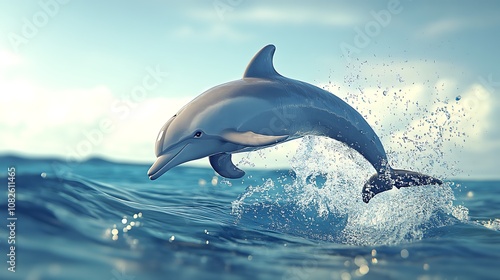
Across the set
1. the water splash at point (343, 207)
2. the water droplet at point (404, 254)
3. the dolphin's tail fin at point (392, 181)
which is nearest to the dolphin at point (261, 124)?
the dolphin's tail fin at point (392, 181)

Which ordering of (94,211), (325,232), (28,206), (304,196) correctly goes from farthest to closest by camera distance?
(304,196)
(325,232)
(94,211)
(28,206)

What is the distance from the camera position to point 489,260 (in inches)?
199

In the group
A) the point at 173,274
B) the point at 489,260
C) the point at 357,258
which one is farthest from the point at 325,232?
the point at 173,274

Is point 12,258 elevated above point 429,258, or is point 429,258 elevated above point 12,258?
point 429,258

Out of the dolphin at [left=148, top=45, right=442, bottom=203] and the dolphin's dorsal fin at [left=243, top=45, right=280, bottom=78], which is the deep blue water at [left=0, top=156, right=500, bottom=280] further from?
the dolphin's dorsal fin at [left=243, top=45, right=280, bottom=78]

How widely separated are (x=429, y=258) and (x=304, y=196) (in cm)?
383

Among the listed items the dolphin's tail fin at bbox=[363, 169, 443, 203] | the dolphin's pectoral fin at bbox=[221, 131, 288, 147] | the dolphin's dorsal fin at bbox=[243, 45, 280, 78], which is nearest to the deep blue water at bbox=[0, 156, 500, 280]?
the dolphin's tail fin at bbox=[363, 169, 443, 203]

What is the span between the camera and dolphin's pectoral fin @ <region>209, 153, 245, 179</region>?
7.14 meters

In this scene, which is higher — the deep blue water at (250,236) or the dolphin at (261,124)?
the dolphin at (261,124)

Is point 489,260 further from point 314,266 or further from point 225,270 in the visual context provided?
point 225,270

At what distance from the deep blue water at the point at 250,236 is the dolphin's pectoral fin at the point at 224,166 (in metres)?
0.72

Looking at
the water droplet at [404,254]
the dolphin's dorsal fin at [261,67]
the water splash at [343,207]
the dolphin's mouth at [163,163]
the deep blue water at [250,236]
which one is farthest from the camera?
the dolphin's dorsal fin at [261,67]

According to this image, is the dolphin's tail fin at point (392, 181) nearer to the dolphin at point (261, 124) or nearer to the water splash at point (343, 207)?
the dolphin at point (261, 124)

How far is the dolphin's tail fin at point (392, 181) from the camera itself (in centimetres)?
766
